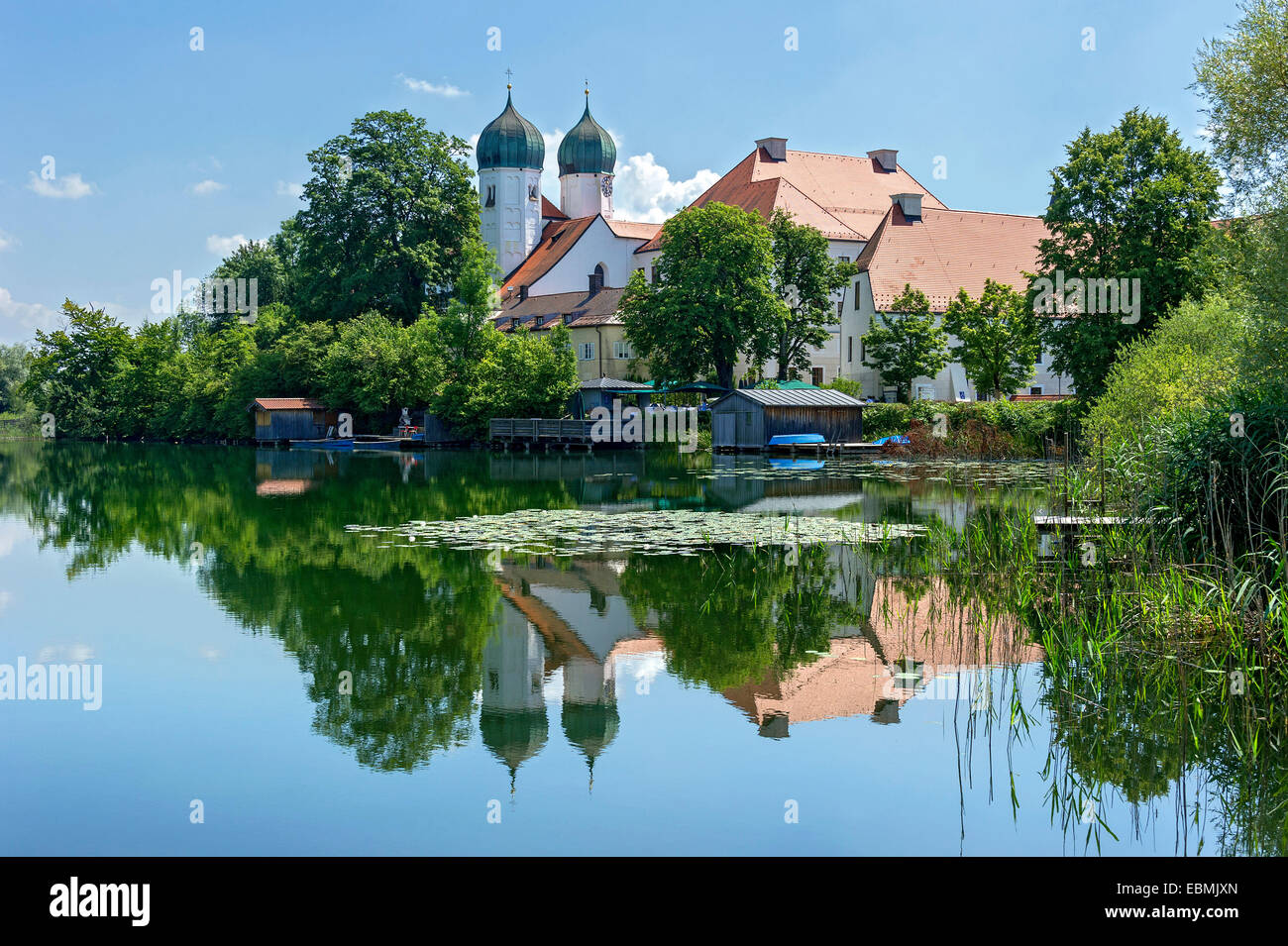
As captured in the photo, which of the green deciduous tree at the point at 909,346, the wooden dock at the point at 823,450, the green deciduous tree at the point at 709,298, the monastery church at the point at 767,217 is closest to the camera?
the wooden dock at the point at 823,450

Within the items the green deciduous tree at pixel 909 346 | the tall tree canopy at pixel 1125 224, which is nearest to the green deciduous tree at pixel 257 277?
the green deciduous tree at pixel 909 346

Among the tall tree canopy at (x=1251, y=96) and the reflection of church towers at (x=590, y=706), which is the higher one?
the tall tree canopy at (x=1251, y=96)

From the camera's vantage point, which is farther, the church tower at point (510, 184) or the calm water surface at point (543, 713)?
the church tower at point (510, 184)

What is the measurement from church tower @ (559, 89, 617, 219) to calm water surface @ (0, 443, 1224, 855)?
231ft

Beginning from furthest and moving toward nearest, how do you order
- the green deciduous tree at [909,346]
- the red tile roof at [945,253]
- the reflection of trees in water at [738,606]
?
the red tile roof at [945,253] → the green deciduous tree at [909,346] → the reflection of trees in water at [738,606]

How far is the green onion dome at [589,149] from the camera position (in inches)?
3440

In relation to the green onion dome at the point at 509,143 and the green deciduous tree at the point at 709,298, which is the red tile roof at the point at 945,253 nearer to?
the green deciduous tree at the point at 709,298

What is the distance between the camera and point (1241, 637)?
9.95 metres

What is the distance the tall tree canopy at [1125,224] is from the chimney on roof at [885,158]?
121 ft

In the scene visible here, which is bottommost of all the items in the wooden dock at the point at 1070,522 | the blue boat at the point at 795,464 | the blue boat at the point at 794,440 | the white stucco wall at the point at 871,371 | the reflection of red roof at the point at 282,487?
the wooden dock at the point at 1070,522

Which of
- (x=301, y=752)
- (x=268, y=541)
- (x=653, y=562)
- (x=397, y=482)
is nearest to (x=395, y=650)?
(x=301, y=752)

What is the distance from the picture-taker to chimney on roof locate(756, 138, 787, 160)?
72.6 metres

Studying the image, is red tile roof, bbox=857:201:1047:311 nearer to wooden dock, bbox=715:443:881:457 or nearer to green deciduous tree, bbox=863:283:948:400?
green deciduous tree, bbox=863:283:948:400

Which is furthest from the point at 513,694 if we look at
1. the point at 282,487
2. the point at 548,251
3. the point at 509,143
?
the point at 509,143
